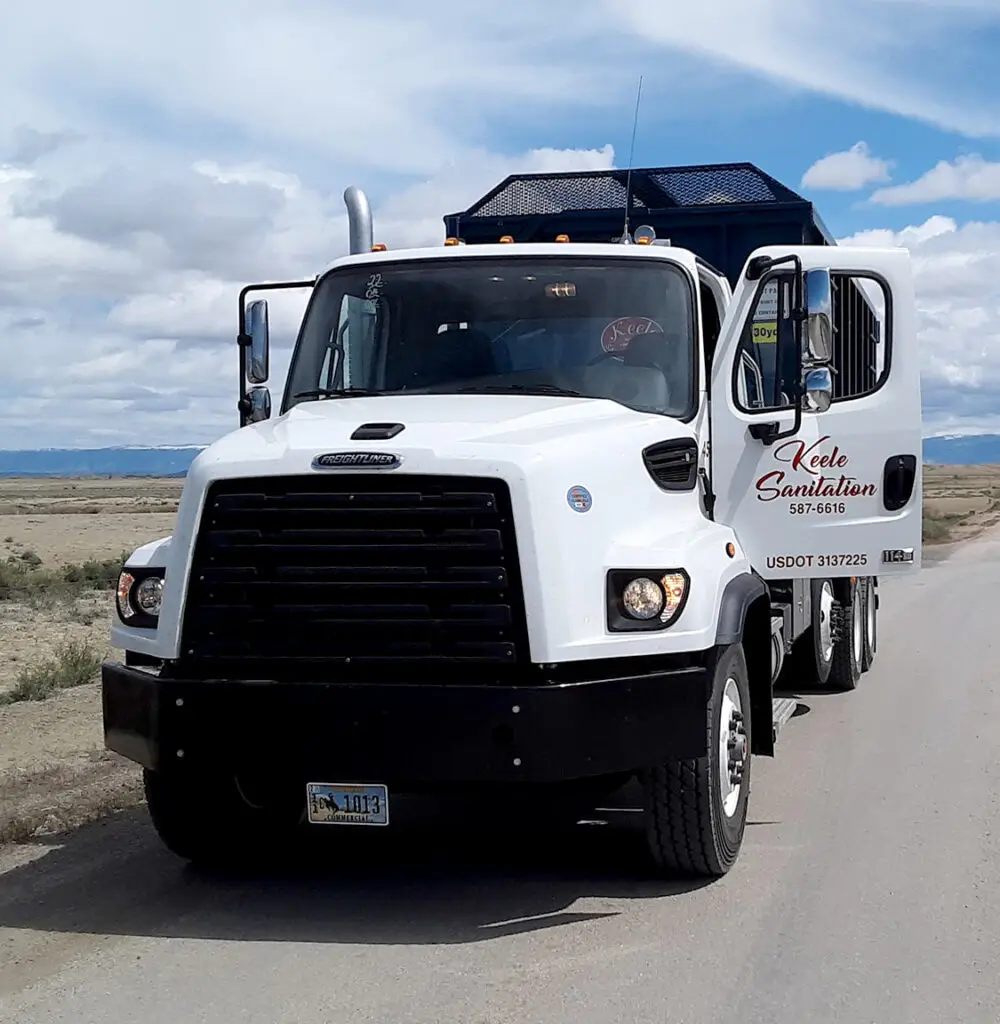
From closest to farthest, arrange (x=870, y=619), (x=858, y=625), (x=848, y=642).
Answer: (x=848, y=642) → (x=858, y=625) → (x=870, y=619)

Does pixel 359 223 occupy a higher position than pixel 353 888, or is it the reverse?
pixel 359 223

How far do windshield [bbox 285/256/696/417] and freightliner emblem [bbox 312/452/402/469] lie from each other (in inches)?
49.3

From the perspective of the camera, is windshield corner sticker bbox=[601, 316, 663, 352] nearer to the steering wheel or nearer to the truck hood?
the steering wheel

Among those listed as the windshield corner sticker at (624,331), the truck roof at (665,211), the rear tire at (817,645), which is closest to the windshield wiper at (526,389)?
the windshield corner sticker at (624,331)

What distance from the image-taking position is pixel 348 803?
5699 millimetres

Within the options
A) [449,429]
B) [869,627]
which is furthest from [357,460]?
[869,627]

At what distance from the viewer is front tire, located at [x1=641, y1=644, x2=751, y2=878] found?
577 cm

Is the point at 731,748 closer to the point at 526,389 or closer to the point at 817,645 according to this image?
the point at 526,389

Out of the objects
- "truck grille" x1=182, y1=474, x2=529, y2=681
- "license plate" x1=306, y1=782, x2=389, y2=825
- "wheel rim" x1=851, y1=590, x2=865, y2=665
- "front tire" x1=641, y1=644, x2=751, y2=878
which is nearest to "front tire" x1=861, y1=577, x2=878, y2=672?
"wheel rim" x1=851, y1=590, x2=865, y2=665

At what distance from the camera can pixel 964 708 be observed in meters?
10.4

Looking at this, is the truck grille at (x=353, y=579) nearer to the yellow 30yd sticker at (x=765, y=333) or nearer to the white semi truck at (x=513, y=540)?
the white semi truck at (x=513, y=540)

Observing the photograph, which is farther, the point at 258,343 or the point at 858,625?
the point at 858,625

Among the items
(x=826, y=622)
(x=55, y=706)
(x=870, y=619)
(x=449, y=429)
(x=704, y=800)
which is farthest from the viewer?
(x=870, y=619)

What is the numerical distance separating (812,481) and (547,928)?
261 centimetres
